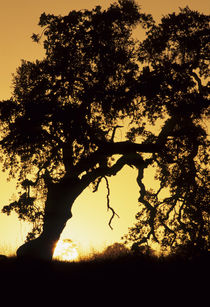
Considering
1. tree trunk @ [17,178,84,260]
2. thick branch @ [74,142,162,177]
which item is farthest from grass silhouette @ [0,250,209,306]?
thick branch @ [74,142,162,177]

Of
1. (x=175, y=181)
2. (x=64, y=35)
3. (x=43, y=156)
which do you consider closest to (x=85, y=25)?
(x=64, y=35)

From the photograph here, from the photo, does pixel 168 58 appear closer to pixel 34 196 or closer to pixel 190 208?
pixel 190 208

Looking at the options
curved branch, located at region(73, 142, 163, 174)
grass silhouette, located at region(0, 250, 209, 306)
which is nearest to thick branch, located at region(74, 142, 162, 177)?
curved branch, located at region(73, 142, 163, 174)

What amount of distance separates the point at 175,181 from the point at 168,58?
668 cm

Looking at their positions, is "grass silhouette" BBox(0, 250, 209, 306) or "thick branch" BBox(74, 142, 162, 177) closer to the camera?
"grass silhouette" BBox(0, 250, 209, 306)

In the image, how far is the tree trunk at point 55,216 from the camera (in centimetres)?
1986

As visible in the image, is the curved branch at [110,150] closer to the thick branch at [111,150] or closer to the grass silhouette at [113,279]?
the thick branch at [111,150]

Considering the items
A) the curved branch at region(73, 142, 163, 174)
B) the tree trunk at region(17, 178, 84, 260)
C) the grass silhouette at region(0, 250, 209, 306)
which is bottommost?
the grass silhouette at region(0, 250, 209, 306)

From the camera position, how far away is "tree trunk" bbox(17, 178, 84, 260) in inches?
782

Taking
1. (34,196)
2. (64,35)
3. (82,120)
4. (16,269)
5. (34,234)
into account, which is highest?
(64,35)

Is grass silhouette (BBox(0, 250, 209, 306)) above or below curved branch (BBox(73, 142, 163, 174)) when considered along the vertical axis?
below

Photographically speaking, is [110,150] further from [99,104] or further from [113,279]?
[113,279]

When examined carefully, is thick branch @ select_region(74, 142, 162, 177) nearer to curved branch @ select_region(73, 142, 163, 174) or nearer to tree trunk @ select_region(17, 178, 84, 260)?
curved branch @ select_region(73, 142, 163, 174)

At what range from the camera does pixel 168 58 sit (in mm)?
21453
